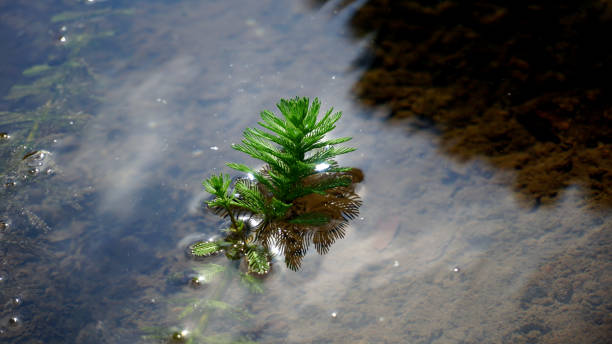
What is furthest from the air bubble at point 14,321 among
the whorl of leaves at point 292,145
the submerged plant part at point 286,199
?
the whorl of leaves at point 292,145

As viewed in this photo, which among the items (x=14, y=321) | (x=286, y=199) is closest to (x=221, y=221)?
(x=286, y=199)

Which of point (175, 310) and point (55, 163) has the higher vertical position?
point (55, 163)

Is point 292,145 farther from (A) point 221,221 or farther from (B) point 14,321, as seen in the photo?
(B) point 14,321

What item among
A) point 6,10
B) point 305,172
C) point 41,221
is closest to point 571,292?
point 305,172

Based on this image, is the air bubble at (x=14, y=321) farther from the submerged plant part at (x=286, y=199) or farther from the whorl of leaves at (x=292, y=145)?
the whorl of leaves at (x=292, y=145)

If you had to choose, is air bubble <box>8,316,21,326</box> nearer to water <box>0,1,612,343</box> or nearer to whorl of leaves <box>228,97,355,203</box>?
water <box>0,1,612,343</box>

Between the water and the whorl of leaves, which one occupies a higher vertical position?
the whorl of leaves

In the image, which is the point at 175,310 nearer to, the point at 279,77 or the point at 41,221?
the point at 41,221

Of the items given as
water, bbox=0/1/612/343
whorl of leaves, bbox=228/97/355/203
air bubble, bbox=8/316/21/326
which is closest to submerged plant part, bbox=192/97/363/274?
whorl of leaves, bbox=228/97/355/203
